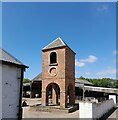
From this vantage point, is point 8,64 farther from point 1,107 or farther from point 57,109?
point 57,109

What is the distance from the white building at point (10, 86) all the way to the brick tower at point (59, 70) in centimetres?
1059

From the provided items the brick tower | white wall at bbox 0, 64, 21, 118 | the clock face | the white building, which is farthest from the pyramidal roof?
white wall at bbox 0, 64, 21, 118

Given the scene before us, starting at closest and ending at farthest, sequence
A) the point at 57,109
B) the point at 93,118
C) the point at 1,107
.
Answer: the point at 1,107
the point at 93,118
the point at 57,109

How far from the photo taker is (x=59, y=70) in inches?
802

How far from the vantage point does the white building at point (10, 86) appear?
845 cm

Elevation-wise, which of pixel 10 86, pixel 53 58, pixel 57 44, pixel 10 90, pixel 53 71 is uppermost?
pixel 57 44

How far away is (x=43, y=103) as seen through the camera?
21078 mm

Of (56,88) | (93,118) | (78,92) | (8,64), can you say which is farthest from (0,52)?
(78,92)

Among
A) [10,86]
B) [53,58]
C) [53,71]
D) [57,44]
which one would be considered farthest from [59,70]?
[10,86]

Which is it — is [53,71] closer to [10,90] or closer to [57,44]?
[57,44]

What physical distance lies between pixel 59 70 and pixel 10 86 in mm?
11678

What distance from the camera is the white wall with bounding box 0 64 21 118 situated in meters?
8.51

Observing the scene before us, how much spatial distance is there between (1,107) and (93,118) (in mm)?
6844

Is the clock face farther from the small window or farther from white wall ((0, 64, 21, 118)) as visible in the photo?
white wall ((0, 64, 21, 118))
